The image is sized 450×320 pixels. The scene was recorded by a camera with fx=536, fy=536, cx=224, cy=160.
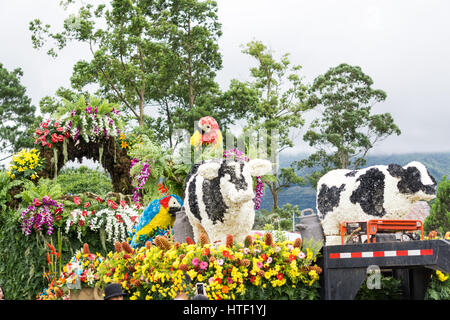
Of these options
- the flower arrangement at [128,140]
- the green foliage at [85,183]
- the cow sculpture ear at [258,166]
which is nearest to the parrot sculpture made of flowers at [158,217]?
the cow sculpture ear at [258,166]

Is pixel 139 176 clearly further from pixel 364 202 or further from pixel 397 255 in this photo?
pixel 397 255

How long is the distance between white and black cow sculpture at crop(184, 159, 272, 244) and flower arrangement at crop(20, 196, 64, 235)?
4.68 metres

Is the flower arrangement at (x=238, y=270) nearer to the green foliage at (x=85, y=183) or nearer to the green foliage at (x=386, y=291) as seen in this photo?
the green foliage at (x=386, y=291)

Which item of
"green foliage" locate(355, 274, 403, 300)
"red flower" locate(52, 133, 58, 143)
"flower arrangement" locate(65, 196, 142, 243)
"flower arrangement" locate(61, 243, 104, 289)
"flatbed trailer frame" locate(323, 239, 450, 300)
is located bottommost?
"green foliage" locate(355, 274, 403, 300)

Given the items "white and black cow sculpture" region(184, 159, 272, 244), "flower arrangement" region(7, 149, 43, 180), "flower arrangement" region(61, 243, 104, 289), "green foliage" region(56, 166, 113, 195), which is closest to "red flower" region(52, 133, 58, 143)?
"flower arrangement" region(7, 149, 43, 180)

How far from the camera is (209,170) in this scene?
6988 millimetres

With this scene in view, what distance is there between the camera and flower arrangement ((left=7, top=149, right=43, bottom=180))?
12.2m

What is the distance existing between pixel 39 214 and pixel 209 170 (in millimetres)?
5415

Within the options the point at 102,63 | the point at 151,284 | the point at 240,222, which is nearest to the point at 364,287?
the point at 240,222

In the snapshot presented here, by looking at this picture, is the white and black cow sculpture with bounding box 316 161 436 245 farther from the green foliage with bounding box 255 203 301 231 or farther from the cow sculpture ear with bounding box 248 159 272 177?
the green foliage with bounding box 255 203 301 231

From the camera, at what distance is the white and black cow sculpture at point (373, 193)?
8.26 metres

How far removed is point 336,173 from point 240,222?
3110mm

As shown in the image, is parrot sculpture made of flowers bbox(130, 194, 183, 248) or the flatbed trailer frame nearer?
the flatbed trailer frame

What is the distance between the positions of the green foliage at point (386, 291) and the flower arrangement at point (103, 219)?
219 inches
